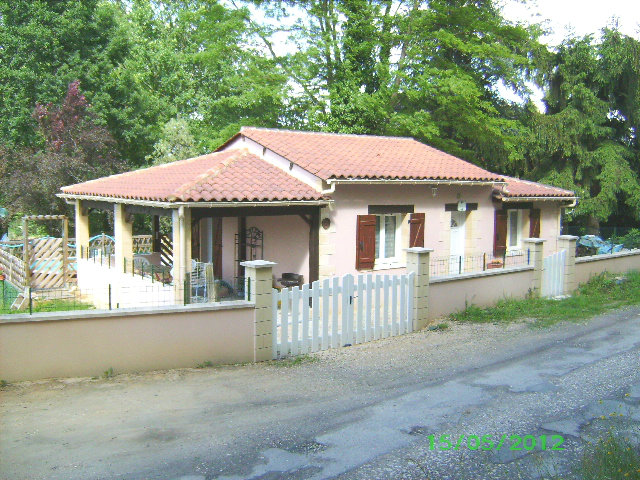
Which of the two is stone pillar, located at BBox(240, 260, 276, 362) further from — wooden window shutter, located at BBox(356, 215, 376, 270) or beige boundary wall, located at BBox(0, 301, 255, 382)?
wooden window shutter, located at BBox(356, 215, 376, 270)

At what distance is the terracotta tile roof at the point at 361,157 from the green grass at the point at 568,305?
11.9 feet

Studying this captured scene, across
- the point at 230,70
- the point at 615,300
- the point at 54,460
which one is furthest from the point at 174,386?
the point at 230,70

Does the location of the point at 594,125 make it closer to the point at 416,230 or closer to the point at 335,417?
the point at 416,230

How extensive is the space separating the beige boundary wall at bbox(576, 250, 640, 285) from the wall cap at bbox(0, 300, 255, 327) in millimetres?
9887

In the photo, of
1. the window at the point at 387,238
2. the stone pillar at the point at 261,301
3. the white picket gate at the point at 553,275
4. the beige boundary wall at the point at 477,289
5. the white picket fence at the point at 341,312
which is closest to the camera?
the stone pillar at the point at 261,301

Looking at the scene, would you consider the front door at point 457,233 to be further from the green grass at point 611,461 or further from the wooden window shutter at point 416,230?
the green grass at point 611,461

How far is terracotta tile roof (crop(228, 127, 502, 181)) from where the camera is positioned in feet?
43.8

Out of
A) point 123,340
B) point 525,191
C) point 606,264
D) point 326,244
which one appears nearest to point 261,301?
point 123,340

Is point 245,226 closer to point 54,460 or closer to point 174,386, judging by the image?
point 174,386

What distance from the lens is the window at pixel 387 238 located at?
1428 centimetres

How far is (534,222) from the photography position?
18.8 metres

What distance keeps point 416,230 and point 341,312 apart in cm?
579

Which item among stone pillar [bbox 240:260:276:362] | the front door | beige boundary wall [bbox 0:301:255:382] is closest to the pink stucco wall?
the front door
